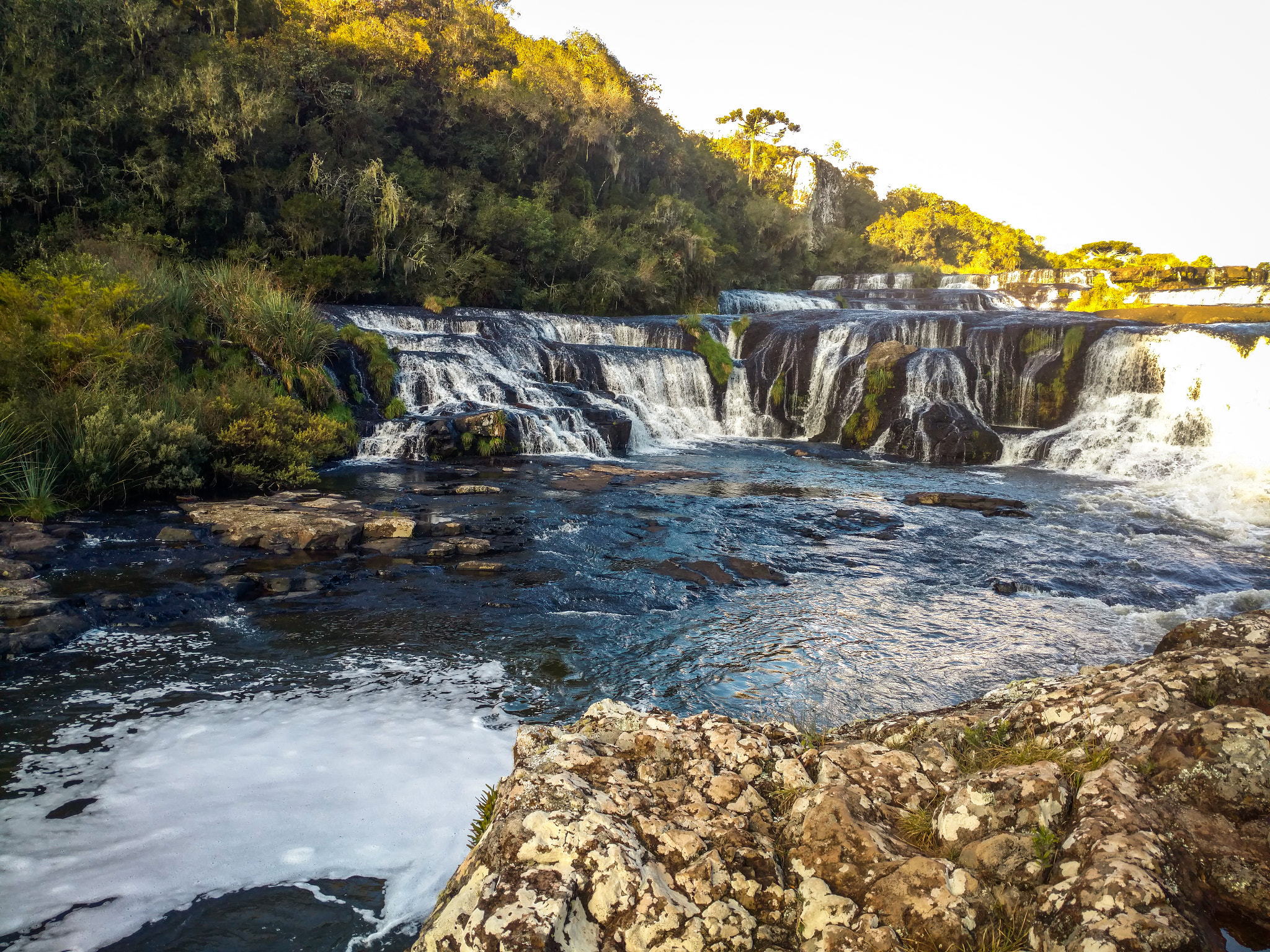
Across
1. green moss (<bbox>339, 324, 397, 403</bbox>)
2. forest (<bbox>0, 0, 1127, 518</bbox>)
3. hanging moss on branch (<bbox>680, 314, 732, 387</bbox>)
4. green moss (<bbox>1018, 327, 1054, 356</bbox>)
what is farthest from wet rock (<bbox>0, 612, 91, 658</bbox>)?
green moss (<bbox>1018, 327, 1054, 356</bbox>)

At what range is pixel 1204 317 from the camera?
77.1 feet

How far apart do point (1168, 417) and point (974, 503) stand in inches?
348

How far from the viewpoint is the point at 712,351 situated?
2178 cm

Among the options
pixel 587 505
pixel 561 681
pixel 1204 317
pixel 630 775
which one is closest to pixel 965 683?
pixel 561 681

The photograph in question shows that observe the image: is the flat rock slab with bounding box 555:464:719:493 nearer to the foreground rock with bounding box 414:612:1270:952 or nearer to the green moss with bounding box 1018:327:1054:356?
the foreground rock with bounding box 414:612:1270:952

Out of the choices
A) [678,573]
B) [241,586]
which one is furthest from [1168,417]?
[241,586]

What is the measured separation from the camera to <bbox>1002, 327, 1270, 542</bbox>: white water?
15.4 m

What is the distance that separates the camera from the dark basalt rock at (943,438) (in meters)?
17.6

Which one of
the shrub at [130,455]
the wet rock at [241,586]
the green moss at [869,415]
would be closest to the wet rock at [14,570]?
the wet rock at [241,586]

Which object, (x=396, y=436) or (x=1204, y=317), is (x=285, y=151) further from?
(x=1204, y=317)

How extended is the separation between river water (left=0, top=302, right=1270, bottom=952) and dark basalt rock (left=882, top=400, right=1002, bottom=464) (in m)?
5.11

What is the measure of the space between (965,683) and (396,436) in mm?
11914

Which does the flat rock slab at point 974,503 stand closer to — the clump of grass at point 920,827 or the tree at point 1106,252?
the clump of grass at point 920,827

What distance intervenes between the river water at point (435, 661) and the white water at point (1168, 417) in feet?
9.16
